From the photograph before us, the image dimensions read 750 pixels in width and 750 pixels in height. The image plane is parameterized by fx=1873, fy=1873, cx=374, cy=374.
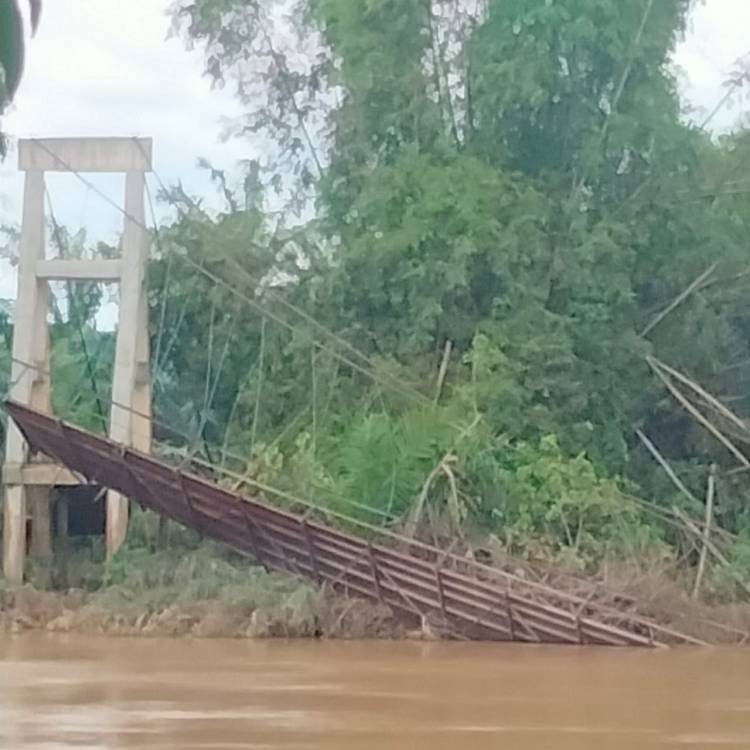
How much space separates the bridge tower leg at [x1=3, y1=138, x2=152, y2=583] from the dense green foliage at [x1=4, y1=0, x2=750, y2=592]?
1.36 metres

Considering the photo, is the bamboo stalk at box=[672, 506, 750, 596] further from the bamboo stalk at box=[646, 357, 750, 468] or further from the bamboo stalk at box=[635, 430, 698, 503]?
the bamboo stalk at box=[646, 357, 750, 468]

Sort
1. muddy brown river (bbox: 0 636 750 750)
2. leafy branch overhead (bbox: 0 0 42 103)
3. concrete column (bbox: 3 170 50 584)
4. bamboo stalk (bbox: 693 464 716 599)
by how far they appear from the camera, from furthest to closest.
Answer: concrete column (bbox: 3 170 50 584)
bamboo stalk (bbox: 693 464 716 599)
muddy brown river (bbox: 0 636 750 750)
leafy branch overhead (bbox: 0 0 42 103)

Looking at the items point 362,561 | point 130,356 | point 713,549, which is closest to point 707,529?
point 713,549

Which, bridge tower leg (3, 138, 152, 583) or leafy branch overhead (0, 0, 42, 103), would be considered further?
bridge tower leg (3, 138, 152, 583)

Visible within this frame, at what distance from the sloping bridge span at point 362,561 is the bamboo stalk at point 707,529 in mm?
1651

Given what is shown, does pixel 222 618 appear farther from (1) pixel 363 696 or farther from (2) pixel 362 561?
(1) pixel 363 696

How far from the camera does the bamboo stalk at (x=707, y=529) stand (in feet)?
65.3

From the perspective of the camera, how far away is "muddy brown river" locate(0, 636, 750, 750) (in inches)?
431

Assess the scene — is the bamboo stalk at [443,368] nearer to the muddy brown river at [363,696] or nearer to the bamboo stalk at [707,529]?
the bamboo stalk at [707,529]

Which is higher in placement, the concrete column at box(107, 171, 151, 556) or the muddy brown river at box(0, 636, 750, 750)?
the concrete column at box(107, 171, 151, 556)

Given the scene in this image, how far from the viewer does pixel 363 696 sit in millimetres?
13352

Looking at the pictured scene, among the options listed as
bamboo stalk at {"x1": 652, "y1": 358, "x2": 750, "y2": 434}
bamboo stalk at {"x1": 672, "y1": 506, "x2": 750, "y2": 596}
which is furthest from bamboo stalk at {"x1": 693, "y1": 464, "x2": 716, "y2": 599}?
bamboo stalk at {"x1": 652, "y1": 358, "x2": 750, "y2": 434}

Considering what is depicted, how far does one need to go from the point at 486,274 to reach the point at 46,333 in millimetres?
5248

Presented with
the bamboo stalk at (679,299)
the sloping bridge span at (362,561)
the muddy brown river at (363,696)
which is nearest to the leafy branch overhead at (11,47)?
the muddy brown river at (363,696)
